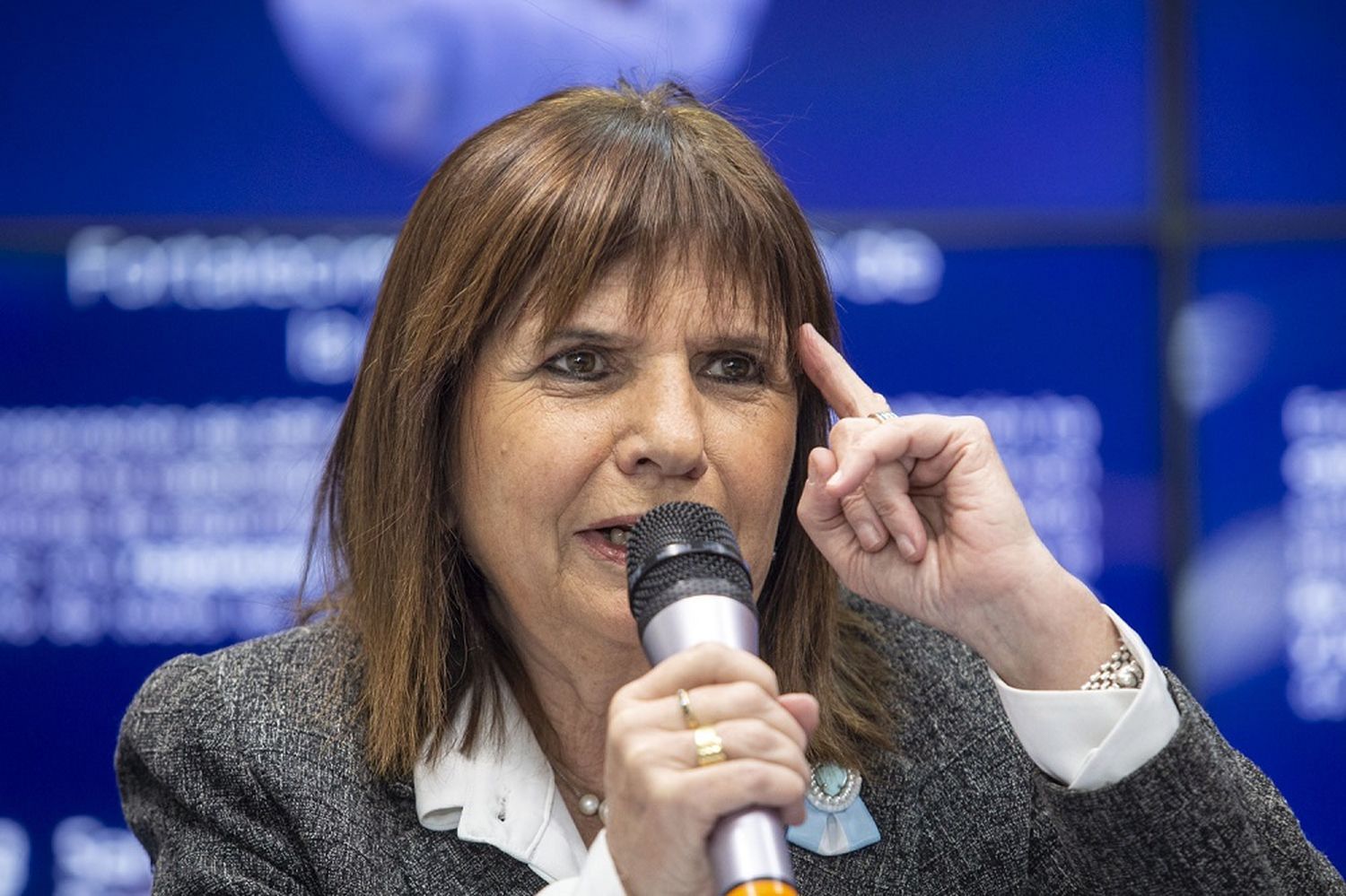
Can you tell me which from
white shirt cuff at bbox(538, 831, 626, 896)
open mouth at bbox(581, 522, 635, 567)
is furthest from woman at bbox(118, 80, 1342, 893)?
white shirt cuff at bbox(538, 831, 626, 896)

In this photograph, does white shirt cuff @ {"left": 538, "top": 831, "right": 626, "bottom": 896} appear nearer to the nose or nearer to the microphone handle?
the microphone handle

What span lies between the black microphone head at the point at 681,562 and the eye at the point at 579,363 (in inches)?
15.8

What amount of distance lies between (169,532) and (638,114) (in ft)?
5.01

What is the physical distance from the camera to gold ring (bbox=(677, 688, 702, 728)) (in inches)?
45.1

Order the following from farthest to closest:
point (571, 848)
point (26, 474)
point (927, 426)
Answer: point (26, 474)
point (571, 848)
point (927, 426)

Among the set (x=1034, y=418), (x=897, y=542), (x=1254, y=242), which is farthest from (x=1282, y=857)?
(x=1254, y=242)

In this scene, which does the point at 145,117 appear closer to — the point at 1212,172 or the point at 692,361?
the point at 692,361

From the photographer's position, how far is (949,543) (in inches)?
67.8

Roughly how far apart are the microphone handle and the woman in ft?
1.22

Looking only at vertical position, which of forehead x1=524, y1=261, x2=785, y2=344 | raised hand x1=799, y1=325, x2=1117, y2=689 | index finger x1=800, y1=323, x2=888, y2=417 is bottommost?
raised hand x1=799, y1=325, x2=1117, y2=689

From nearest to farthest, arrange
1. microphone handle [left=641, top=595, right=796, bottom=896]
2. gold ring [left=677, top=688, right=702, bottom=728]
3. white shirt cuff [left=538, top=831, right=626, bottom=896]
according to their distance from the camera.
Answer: microphone handle [left=641, top=595, right=796, bottom=896] → gold ring [left=677, top=688, right=702, bottom=728] → white shirt cuff [left=538, top=831, right=626, bottom=896]

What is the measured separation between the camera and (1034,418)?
120 inches

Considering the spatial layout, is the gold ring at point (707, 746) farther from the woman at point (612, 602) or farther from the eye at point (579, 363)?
the eye at point (579, 363)

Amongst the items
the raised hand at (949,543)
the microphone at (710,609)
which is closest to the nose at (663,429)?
the raised hand at (949,543)
